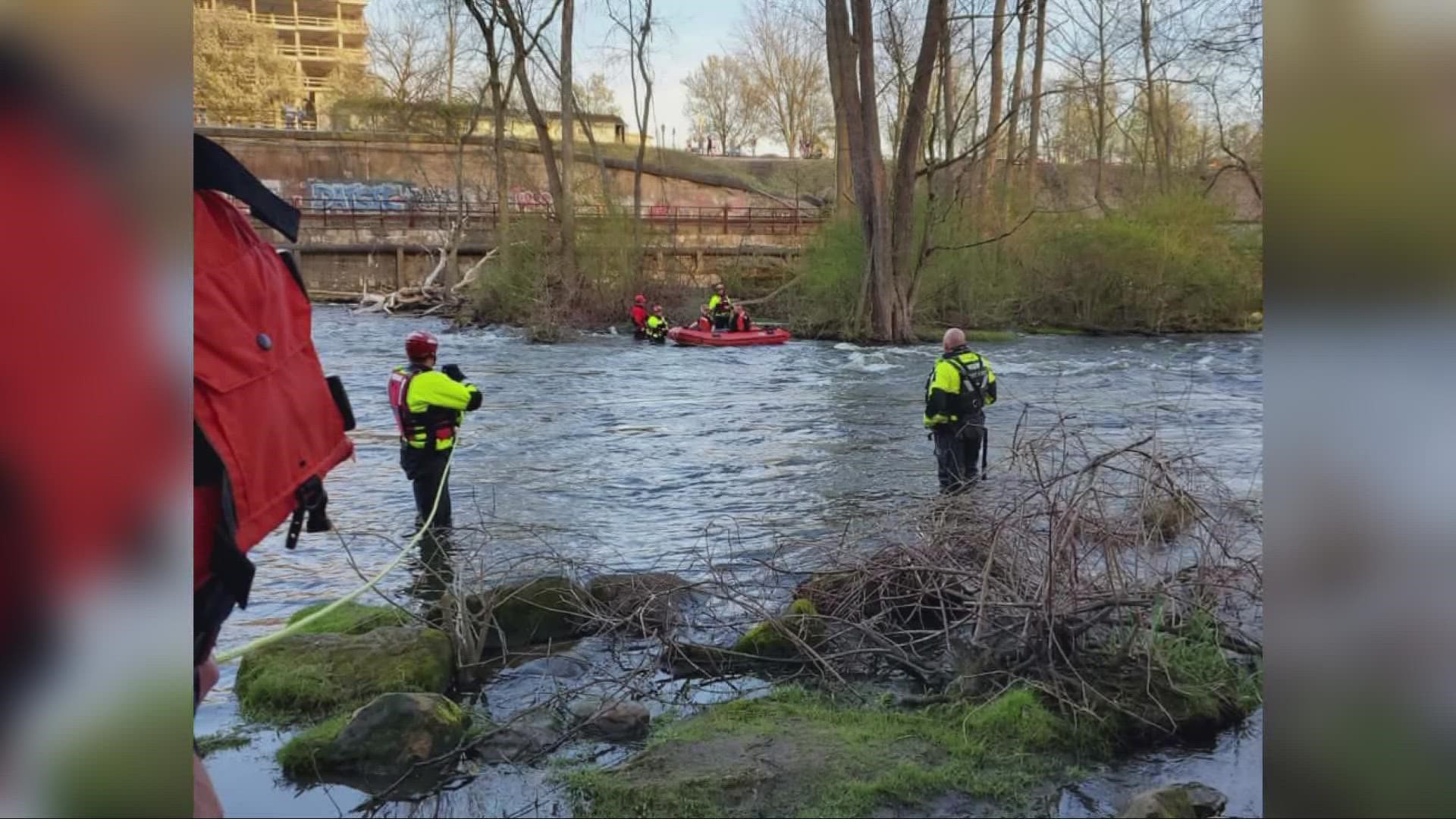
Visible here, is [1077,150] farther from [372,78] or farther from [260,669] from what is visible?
[260,669]

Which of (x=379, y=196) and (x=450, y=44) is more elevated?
(x=450, y=44)

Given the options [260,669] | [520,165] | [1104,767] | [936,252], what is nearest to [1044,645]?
[1104,767]

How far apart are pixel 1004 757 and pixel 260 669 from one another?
3.49 m

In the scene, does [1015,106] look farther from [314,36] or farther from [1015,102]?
[314,36]

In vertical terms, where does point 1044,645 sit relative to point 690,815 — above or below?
above

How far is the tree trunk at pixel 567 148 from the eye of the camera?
28.2m

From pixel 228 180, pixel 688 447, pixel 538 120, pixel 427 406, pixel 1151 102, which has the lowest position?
pixel 688 447

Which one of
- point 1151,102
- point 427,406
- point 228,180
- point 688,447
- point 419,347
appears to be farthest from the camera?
point 1151,102

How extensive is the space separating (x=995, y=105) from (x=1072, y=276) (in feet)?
14.2

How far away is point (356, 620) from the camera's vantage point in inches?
243

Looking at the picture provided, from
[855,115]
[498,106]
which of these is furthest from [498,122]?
[855,115]

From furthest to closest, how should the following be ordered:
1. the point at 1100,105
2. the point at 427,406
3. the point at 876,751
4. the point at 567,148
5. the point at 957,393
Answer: the point at 567,148 → the point at 1100,105 → the point at 957,393 → the point at 427,406 → the point at 876,751
